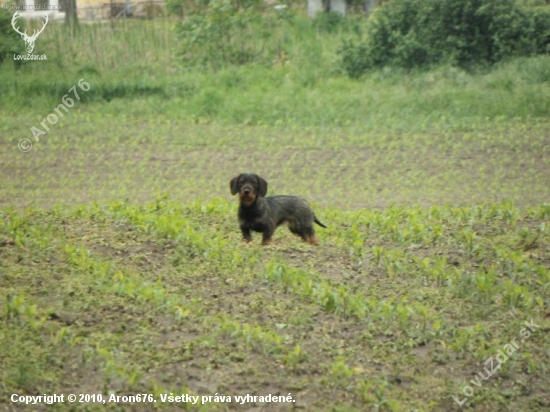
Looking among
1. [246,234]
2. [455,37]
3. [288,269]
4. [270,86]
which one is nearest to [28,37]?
[270,86]

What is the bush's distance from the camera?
774 inches

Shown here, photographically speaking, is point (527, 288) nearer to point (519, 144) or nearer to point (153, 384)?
point (153, 384)

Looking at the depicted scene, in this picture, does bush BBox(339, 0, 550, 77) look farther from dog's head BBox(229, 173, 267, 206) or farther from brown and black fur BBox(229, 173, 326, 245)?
dog's head BBox(229, 173, 267, 206)

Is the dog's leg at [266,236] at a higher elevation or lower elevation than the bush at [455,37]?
lower

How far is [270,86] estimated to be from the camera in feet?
62.7

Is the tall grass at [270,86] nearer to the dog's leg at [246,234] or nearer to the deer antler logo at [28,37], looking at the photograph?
the deer antler logo at [28,37]

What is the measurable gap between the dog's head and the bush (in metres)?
11.3

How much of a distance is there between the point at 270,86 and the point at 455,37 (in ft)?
12.6

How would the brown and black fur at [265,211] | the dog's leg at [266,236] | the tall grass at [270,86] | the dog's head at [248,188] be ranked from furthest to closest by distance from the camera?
the tall grass at [270,86], the dog's leg at [266,236], the brown and black fur at [265,211], the dog's head at [248,188]

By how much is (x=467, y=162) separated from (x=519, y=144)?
4.00 feet

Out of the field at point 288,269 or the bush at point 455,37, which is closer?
the field at point 288,269

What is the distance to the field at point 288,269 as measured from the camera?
6086mm

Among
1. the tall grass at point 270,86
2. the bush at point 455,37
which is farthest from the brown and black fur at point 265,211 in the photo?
the bush at point 455,37

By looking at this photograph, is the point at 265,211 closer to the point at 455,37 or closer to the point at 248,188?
the point at 248,188
